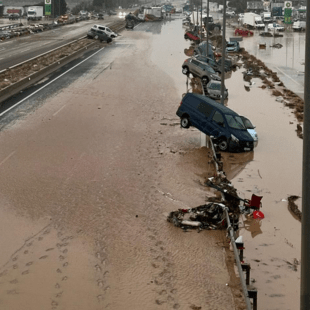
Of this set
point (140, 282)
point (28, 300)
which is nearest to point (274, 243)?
point (140, 282)

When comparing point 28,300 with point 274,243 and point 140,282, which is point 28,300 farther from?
point 274,243

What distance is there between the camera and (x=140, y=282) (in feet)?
41.8

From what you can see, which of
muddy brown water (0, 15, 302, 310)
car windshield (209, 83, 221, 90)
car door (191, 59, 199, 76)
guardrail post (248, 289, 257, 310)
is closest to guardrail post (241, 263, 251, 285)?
muddy brown water (0, 15, 302, 310)

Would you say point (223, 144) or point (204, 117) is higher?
point (204, 117)

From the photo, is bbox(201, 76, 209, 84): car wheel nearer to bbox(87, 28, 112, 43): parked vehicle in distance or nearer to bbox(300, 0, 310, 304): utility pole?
bbox(87, 28, 112, 43): parked vehicle in distance

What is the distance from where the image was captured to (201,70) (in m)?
40.7

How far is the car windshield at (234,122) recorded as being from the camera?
23719 mm

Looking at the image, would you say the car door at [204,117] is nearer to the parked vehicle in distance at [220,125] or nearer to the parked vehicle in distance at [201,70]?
the parked vehicle in distance at [220,125]

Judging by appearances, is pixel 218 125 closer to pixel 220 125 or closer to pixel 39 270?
pixel 220 125

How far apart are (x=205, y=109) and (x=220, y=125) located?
1.04m

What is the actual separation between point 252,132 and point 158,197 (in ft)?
26.6

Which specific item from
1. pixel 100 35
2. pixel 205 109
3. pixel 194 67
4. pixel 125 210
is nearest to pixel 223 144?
pixel 205 109

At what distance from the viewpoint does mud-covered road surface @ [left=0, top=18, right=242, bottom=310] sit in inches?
488

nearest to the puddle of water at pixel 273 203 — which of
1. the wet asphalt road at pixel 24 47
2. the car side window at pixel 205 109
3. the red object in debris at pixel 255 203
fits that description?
the red object in debris at pixel 255 203
